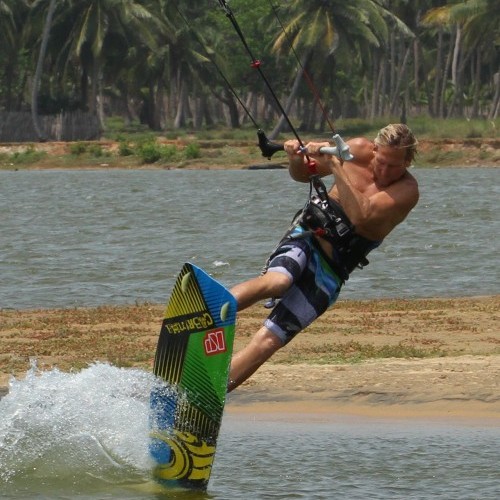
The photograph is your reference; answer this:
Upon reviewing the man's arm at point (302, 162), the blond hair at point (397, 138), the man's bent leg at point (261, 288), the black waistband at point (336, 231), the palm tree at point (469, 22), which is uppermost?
the palm tree at point (469, 22)

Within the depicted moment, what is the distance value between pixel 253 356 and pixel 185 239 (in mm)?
19374

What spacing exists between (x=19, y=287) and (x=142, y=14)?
5186cm

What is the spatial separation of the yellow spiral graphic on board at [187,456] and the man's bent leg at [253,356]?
35 cm

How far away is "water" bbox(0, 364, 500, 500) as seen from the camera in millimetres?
7832

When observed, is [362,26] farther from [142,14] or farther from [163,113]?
[163,113]

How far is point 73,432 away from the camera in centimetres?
827

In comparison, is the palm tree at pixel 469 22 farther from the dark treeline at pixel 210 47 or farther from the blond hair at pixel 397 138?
the blond hair at pixel 397 138

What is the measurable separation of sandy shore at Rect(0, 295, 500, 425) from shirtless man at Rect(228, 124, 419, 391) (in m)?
1.87

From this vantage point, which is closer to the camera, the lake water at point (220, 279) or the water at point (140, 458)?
the water at point (140, 458)

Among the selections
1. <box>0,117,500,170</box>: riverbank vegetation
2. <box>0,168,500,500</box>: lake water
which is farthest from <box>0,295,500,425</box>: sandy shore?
<box>0,117,500,170</box>: riverbank vegetation

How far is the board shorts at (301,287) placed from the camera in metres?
7.84

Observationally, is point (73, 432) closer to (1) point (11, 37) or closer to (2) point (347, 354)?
(2) point (347, 354)

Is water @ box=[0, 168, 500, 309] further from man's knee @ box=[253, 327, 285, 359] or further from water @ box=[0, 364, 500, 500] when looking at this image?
man's knee @ box=[253, 327, 285, 359]

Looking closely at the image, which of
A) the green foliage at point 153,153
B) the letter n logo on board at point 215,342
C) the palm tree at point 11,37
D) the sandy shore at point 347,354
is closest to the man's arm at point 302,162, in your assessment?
the letter n logo on board at point 215,342
